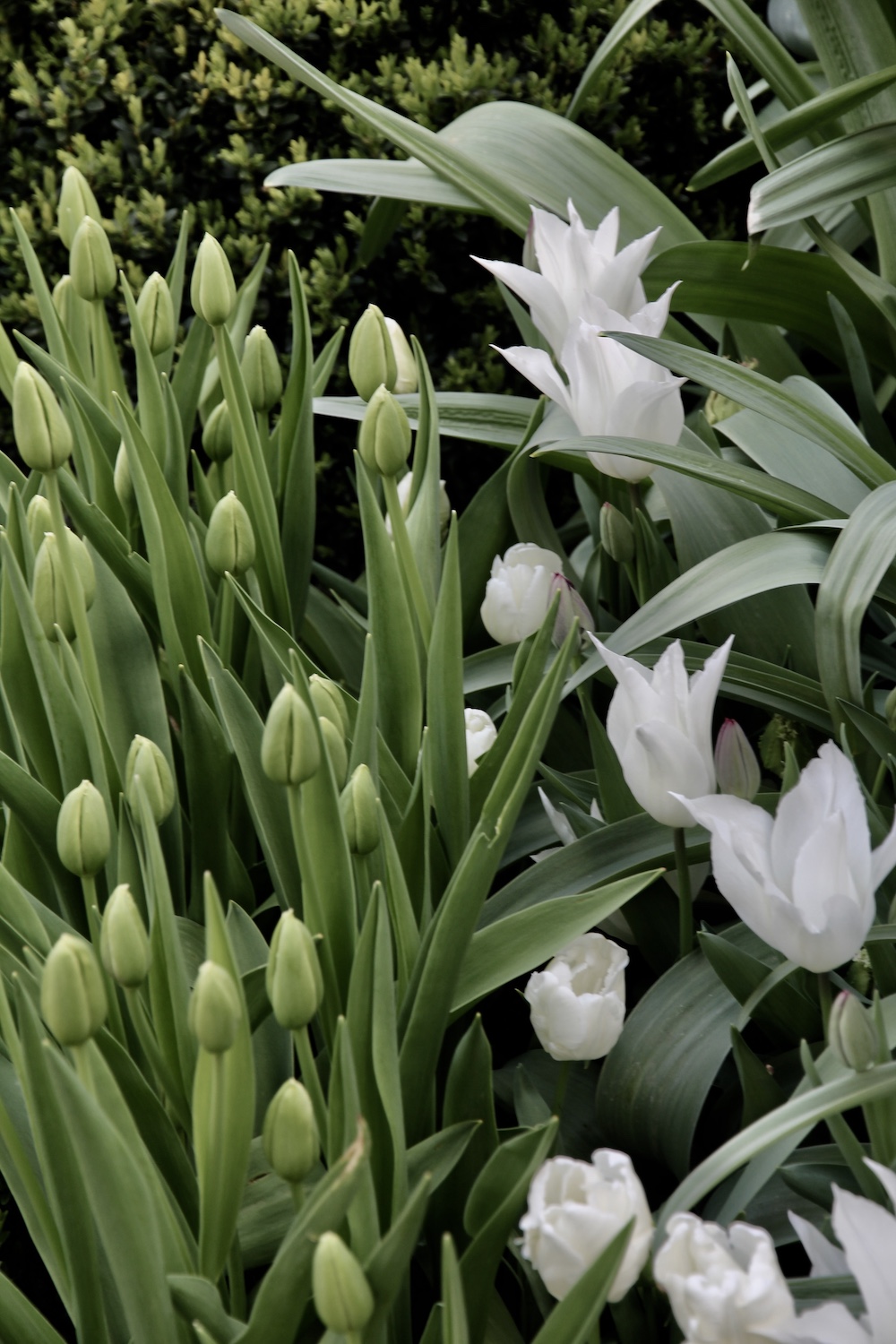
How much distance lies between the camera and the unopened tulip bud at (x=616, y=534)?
97 centimetres

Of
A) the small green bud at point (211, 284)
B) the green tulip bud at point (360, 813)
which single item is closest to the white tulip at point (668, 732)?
the green tulip bud at point (360, 813)

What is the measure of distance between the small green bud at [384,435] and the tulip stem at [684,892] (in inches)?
11.2

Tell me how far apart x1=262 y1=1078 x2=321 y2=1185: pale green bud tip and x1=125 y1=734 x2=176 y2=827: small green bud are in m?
0.21

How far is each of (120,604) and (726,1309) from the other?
620mm

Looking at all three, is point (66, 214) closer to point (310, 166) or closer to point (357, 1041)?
point (310, 166)

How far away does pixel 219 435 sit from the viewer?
1.07 metres

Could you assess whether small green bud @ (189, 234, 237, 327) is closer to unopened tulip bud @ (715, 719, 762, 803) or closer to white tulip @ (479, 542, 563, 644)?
white tulip @ (479, 542, 563, 644)

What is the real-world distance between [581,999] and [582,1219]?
0.53ft

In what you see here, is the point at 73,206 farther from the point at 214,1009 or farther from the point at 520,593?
the point at 214,1009

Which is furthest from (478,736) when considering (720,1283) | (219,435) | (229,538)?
(720,1283)

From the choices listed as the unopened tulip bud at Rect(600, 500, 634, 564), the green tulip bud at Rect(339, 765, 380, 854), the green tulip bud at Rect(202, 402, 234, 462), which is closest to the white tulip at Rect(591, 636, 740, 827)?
the green tulip bud at Rect(339, 765, 380, 854)

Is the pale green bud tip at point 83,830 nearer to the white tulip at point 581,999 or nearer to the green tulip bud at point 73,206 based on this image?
the white tulip at point 581,999

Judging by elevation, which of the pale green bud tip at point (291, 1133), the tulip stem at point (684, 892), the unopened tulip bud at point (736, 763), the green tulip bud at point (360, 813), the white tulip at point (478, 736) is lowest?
the tulip stem at point (684, 892)

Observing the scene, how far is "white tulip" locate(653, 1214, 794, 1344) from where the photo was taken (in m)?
0.52
